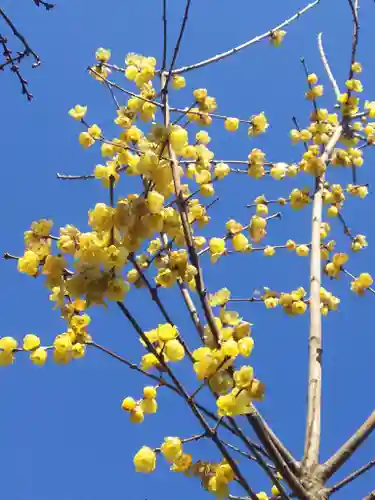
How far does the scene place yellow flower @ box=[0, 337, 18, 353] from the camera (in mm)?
2320

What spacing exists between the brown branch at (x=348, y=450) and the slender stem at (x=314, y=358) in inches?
2.5

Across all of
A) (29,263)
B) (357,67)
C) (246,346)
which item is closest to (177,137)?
(29,263)

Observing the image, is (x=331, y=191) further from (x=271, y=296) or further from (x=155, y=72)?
(x=155, y=72)

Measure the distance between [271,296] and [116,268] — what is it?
77.6 inches

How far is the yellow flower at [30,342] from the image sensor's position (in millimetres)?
2332

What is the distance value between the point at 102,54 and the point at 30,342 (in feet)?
7.85

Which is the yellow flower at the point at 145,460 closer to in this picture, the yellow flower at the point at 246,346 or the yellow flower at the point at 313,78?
the yellow flower at the point at 246,346

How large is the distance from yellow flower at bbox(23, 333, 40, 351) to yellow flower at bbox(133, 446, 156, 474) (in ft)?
1.98

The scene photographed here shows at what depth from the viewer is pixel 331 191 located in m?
4.53

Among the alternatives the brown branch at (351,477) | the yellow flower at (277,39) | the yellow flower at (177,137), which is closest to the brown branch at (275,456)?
the brown branch at (351,477)

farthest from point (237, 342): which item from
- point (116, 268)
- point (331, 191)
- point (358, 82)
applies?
point (358, 82)

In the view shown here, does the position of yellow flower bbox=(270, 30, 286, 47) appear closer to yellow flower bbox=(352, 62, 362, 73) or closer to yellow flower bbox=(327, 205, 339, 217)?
yellow flower bbox=(352, 62, 362, 73)

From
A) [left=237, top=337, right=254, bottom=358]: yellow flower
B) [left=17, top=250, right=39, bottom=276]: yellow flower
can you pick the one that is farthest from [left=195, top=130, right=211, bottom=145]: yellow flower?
[left=237, top=337, right=254, bottom=358]: yellow flower

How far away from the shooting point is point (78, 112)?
136 inches
